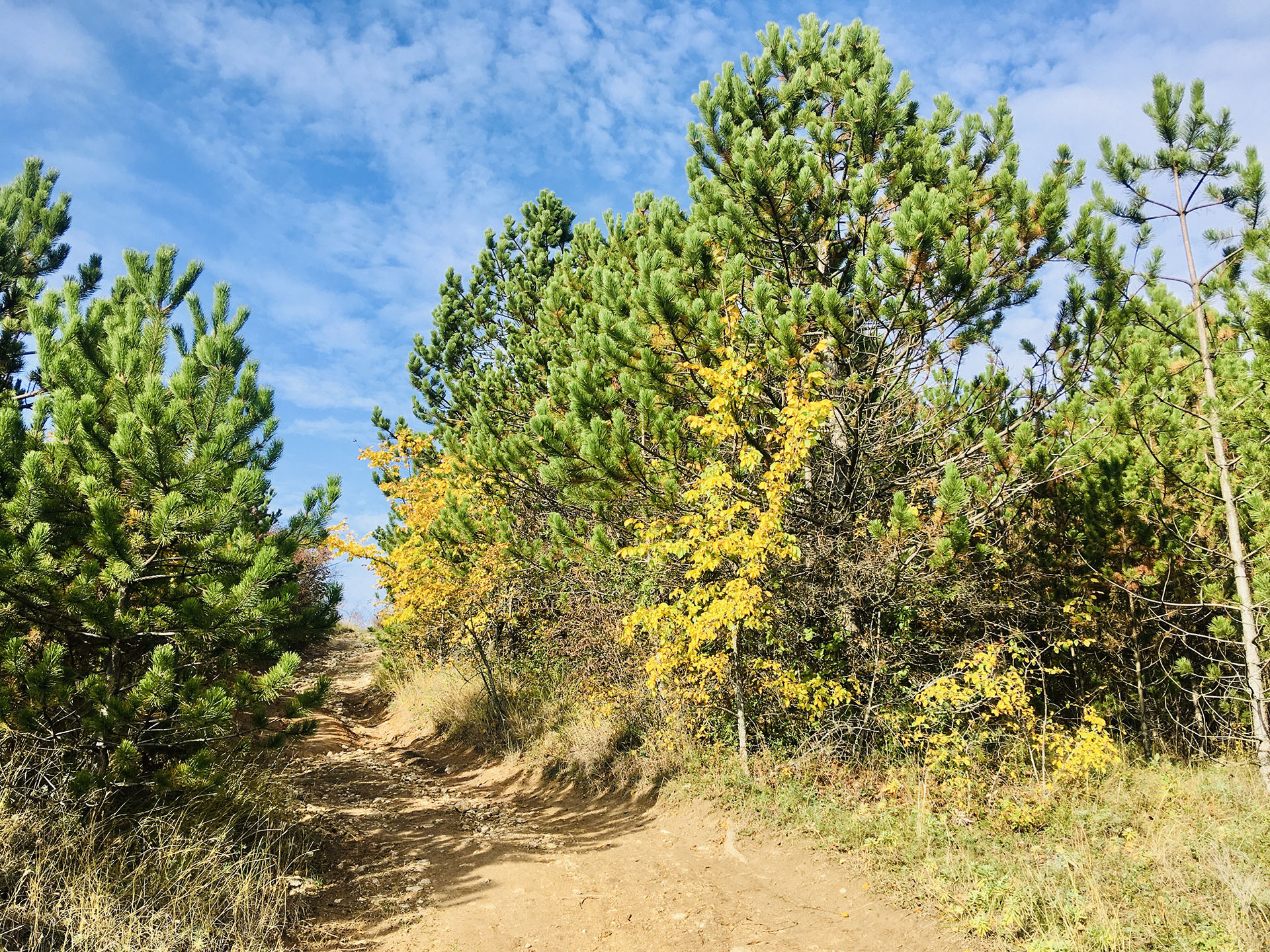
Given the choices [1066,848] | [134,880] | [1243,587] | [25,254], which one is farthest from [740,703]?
[25,254]

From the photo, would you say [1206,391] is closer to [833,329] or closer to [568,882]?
[833,329]

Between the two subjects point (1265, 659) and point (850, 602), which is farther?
point (850, 602)

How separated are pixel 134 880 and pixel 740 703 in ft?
19.1

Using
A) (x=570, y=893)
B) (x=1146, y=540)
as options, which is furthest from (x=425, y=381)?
(x=1146, y=540)

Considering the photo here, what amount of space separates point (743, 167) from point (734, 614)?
449 cm

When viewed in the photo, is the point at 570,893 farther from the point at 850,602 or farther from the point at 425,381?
the point at 425,381

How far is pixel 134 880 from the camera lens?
427 centimetres

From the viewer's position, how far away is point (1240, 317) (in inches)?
266

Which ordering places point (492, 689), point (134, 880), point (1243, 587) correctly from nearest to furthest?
1. point (134, 880)
2. point (1243, 587)
3. point (492, 689)

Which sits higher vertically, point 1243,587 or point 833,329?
point 833,329

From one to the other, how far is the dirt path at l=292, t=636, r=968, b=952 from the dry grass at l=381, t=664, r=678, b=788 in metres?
0.46

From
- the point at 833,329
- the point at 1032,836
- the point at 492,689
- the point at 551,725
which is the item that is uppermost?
the point at 833,329

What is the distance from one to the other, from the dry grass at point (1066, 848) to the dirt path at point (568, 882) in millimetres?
366

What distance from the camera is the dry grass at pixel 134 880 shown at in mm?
3742
